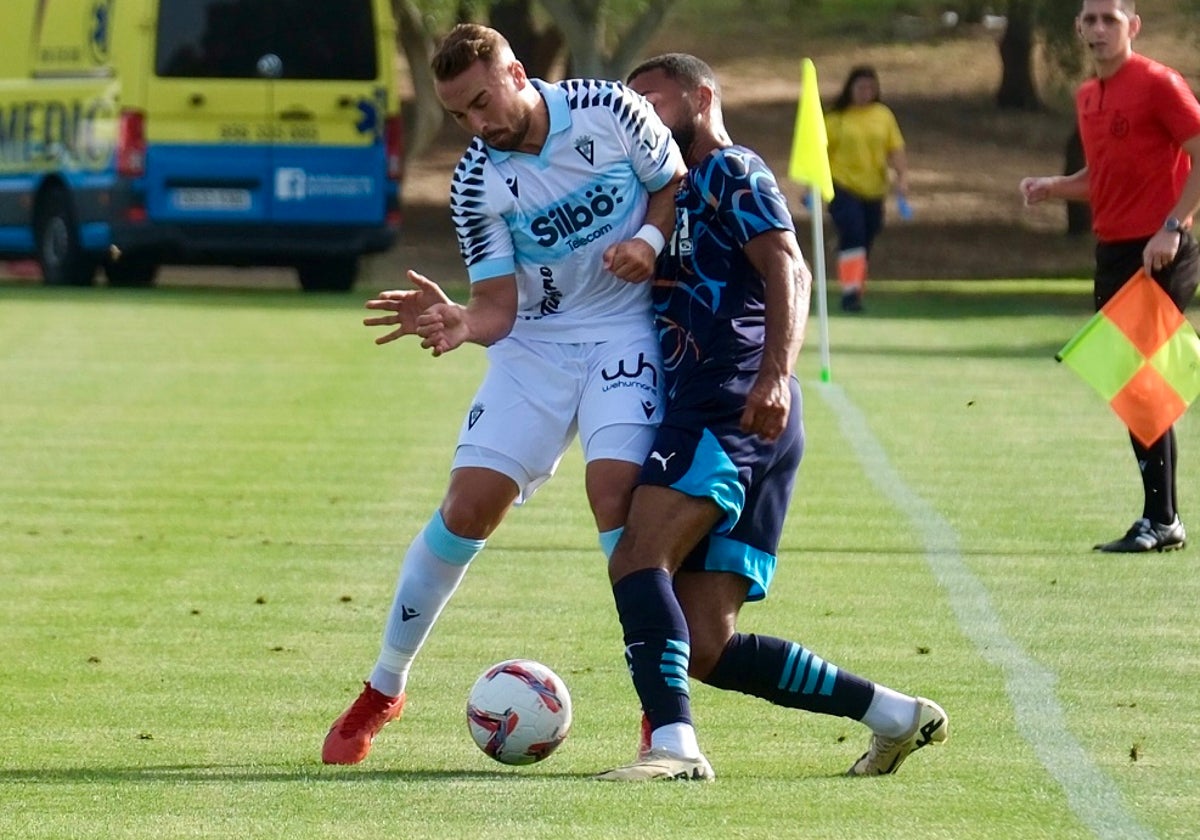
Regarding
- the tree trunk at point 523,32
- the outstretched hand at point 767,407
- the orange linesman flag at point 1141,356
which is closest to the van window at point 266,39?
the orange linesman flag at point 1141,356

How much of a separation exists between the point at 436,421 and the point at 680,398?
27.6ft

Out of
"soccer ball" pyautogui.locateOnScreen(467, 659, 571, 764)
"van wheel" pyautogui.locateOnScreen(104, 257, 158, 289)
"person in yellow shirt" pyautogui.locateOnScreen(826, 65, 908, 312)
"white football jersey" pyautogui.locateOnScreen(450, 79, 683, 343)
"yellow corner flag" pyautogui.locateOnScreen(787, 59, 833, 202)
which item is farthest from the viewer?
"van wheel" pyautogui.locateOnScreen(104, 257, 158, 289)

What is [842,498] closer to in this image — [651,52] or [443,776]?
[443,776]

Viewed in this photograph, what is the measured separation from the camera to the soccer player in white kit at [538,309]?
6.12 m

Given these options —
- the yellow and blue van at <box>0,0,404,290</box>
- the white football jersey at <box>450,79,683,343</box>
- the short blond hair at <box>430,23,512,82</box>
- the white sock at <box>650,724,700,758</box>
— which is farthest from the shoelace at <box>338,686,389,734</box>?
the yellow and blue van at <box>0,0,404,290</box>

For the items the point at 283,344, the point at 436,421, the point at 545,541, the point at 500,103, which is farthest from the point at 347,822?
the point at 283,344

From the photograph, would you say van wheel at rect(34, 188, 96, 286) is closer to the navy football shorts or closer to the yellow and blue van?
the yellow and blue van

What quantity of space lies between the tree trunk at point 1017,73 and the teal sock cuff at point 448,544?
1639 inches

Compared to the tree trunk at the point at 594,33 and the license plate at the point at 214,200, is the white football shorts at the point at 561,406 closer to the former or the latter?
the license plate at the point at 214,200

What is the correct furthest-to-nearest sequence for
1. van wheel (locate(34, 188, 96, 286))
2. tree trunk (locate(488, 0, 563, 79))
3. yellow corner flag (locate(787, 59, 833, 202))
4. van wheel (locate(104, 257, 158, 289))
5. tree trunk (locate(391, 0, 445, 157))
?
tree trunk (locate(488, 0, 563, 79)) → tree trunk (locate(391, 0, 445, 157)) → van wheel (locate(104, 257, 158, 289)) → van wheel (locate(34, 188, 96, 286)) → yellow corner flag (locate(787, 59, 833, 202))

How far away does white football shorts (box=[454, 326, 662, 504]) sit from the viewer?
611 centimetres

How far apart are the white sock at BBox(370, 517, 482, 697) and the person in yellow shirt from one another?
1691cm

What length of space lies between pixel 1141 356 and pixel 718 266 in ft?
12.7

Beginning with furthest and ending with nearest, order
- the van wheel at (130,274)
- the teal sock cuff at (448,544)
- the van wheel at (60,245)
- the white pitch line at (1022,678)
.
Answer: the van wheel at (130,274) → the van wheel at (60,245) → the teal sock cuff at (448,544) → the white pitch line at (1022,678)
